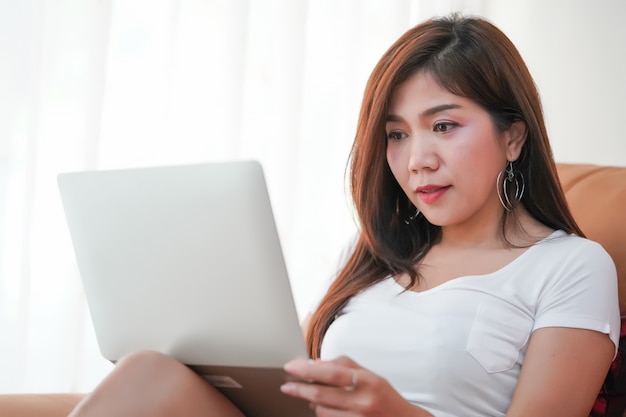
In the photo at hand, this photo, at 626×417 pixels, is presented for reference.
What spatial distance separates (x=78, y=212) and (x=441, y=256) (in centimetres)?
66

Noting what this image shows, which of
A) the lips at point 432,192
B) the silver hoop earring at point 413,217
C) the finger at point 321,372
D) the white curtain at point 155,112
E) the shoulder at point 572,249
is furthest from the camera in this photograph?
the white curtain at point 155,112

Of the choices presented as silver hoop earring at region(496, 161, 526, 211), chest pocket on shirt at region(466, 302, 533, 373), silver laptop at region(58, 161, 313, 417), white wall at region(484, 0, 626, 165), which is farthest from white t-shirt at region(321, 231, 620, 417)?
white wall at region(484, 0, 626, 165)

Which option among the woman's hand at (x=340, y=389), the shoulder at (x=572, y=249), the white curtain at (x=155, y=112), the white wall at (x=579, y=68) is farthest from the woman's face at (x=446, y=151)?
the white wall at (x=579, y=68)

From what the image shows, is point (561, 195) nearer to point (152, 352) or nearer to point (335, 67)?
point (152, 352)

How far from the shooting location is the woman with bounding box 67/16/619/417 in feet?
4.18

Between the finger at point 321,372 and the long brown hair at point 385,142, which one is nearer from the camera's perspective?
the finger at point 321,372

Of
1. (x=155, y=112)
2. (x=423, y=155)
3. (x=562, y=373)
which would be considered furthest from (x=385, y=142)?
(x=155, y=112)

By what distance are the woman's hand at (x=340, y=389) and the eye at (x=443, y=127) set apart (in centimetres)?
52

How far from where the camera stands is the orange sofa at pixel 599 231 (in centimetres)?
140

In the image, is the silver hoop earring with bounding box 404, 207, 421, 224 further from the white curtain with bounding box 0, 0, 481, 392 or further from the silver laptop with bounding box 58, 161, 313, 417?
the white curtain with bounding box 0, 0, 481, 392

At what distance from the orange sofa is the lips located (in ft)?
0.98

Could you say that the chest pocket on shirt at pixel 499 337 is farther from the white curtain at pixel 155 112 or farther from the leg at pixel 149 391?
→ the white curtain at pixel 155 112

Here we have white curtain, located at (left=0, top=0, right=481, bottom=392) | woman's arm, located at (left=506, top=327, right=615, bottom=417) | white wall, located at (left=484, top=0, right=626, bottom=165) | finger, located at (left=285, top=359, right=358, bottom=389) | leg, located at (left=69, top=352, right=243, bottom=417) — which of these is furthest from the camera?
white wall, located at (left=484, top=0, right=626, bottom=165)

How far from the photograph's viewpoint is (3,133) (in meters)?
2.11
